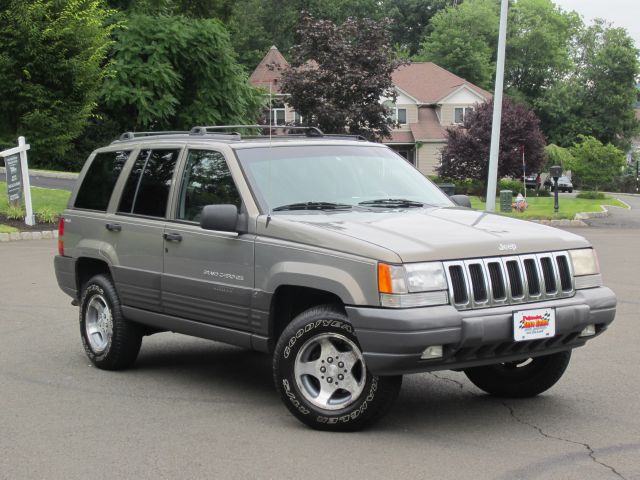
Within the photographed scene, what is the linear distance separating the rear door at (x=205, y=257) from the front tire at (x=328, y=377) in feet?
2.16

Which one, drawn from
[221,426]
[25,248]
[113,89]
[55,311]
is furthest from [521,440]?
[113,89]

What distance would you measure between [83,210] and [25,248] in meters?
12.2

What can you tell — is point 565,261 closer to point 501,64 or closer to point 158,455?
point 158,455

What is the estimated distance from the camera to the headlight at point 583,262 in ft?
21.4

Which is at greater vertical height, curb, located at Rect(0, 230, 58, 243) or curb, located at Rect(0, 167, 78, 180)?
curb, located at Rect(0, 167, 78, 180)

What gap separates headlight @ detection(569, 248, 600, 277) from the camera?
21.4ft

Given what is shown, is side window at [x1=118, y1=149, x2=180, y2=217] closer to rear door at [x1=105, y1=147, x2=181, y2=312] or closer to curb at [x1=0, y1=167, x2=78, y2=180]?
rear door at [x1=105, y1=147, x2=181, y2=312]

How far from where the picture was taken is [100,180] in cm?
871

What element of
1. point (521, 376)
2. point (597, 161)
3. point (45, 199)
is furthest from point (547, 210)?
point (521, 376)

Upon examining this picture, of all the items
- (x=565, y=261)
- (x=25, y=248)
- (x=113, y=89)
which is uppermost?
(x=113, y=89)

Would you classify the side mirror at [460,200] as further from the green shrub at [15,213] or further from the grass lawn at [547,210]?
the green shrub at [15,213]

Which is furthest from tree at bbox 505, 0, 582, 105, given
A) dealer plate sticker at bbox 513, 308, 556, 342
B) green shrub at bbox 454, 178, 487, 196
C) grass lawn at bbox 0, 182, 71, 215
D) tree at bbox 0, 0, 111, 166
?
dealer plate sticker at bbox 513, 308, 556, 342

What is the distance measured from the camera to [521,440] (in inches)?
236

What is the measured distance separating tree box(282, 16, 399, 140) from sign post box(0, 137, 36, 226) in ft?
57.8
